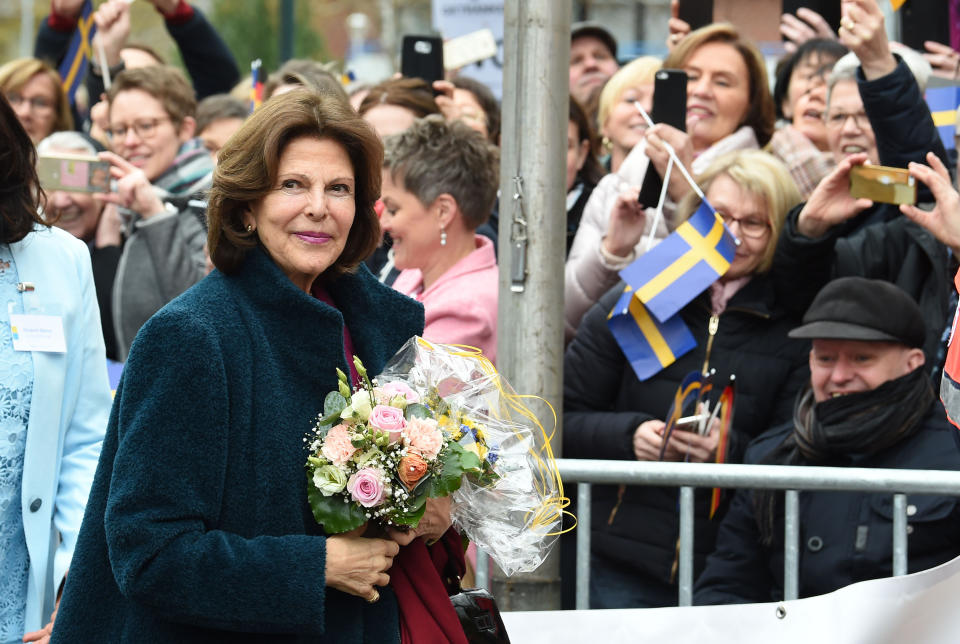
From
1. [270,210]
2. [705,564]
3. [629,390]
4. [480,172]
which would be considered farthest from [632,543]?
[270,210]

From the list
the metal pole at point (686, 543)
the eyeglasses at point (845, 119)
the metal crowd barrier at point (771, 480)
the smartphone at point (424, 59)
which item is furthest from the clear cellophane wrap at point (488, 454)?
the smartphone at point (424, 59)

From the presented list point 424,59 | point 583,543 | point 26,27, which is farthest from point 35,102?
point 26,27

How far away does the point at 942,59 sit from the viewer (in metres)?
5.90

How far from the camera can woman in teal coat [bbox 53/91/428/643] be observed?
8.66ft

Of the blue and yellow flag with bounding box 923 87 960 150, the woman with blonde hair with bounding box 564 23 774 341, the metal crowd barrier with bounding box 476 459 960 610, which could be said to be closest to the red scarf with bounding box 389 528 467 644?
the metal crowd barrier with bounding box 476 459 960 610

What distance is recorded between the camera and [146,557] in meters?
2.62

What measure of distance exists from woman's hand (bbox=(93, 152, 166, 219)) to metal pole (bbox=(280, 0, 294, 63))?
28.2 feet

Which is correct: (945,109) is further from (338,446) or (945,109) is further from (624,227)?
(338,446)

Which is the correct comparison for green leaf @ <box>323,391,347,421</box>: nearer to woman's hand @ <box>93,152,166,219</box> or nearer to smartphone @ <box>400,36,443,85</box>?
woman's hand @ <box>93,152,166,219</box>

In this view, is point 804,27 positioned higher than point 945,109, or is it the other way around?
point 804,27

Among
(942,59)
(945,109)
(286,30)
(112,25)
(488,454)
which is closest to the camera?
(488,454)

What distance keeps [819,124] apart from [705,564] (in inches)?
90.4

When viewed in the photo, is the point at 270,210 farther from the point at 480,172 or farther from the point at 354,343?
the point at 480,172

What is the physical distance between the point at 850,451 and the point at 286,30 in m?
11.5
